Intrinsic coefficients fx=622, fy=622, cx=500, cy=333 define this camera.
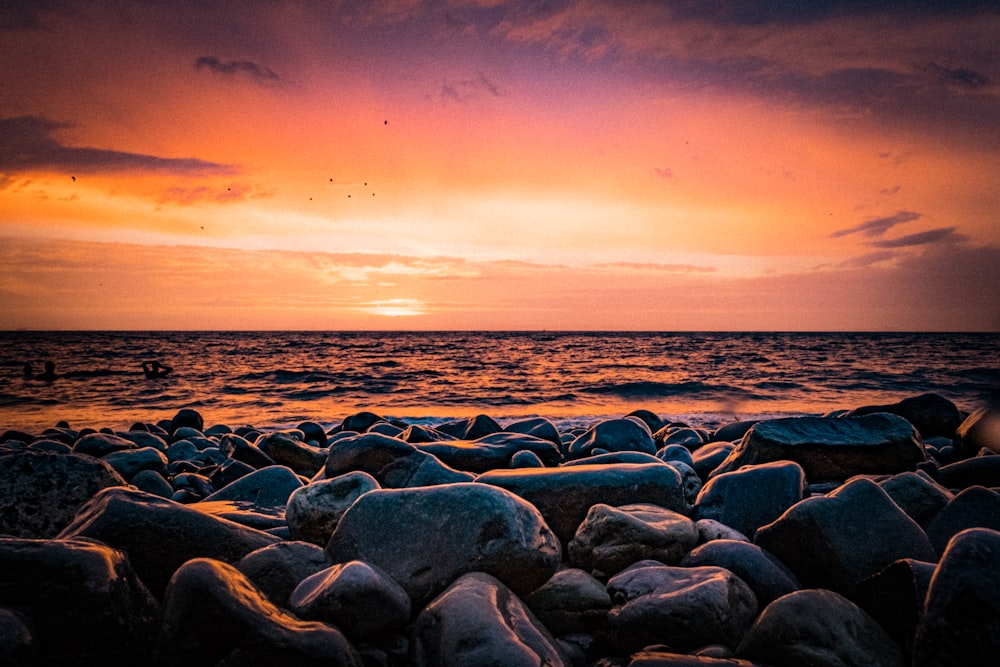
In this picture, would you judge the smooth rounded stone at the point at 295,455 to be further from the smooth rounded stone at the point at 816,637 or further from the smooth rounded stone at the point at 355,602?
the smooth rounded stone at the point at 816,637

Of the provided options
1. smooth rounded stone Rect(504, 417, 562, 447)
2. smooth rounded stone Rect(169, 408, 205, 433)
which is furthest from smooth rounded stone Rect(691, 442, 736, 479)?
smooth rounded stone Rect(169, 408, 205, 433)

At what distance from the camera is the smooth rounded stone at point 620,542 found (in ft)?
10.6

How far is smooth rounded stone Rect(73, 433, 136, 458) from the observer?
22.6ft

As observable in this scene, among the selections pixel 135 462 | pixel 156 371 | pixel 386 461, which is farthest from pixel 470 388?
pixel 386 461

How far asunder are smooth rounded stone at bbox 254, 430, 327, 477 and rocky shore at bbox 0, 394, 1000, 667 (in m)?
1.90

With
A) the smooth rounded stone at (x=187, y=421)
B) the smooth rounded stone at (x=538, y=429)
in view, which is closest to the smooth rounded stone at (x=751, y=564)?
the smooth rounded stone at (x=538, y=429)

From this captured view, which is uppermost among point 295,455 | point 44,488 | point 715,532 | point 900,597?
point 44,488

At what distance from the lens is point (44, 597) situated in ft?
6.88

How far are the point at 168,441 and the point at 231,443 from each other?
3.00 metres

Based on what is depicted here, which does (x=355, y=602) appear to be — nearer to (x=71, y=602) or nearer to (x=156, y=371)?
(x=71, y=602)

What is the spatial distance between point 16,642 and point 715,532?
3198mm

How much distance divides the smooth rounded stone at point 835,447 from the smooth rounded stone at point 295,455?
4.37m

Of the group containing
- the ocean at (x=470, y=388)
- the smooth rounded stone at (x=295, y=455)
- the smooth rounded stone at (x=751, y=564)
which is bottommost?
the ocean at (x=470, y=388)

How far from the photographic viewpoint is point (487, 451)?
539cm
